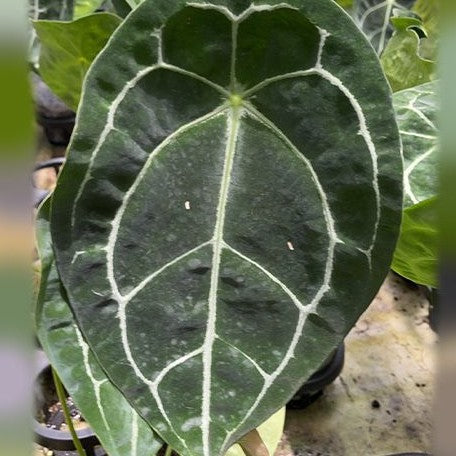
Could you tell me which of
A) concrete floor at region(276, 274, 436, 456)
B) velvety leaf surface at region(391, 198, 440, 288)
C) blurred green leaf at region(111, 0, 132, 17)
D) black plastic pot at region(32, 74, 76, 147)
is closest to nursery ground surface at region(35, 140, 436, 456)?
concrete floor at region(276, 274, 436, 456)

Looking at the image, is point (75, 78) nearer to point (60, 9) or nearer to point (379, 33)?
point (60, 9)

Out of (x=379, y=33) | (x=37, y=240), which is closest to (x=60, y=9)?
(x=379, y=33)

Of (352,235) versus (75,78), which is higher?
(75,78)

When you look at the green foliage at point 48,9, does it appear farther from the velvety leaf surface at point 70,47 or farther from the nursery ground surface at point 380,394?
the nursery ground surface at point 380,394

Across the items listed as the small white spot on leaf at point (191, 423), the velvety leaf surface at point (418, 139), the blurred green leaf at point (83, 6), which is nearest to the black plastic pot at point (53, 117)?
the blurred green leaf at point (83, 6)

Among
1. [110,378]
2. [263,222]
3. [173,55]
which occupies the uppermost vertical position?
[173,55]
